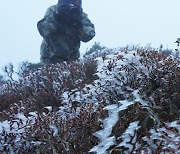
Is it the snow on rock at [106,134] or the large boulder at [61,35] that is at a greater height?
the large boulder at [61,35]

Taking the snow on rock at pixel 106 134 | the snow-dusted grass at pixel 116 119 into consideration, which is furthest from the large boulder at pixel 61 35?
the snow on rock at pixel 106 134

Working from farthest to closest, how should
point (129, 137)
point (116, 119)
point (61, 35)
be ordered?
point (61, 35) < point (116, 119) < point (129, 137)

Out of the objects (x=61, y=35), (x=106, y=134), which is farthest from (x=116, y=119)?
(x=61, y=35)

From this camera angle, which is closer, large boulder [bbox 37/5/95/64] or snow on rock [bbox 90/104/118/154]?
snow on rock [bbox 90/104/118/154]

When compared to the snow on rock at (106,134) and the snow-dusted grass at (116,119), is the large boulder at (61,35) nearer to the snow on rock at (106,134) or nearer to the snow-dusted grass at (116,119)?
the snow-dusted grass at (116,119)

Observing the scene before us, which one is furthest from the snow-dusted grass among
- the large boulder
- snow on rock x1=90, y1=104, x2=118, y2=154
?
the large boulder

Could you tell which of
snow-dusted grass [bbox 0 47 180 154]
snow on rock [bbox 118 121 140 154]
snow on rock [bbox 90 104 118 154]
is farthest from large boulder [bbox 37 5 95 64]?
snow on rock [bbox 118 121 140 154]

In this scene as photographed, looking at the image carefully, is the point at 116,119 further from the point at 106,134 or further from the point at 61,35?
the point at 61,35

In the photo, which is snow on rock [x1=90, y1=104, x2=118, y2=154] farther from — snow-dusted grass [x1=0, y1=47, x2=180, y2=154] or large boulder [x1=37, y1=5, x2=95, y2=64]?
large boulder [x1=37, y1=5, x2=95, y2=64]

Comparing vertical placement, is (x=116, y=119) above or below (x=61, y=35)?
below

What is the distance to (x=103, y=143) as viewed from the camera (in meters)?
2.80

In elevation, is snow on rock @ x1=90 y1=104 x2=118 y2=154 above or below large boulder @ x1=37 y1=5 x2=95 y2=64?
below

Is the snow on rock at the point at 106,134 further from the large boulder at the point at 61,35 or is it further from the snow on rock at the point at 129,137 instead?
the large boulder at the point at 61,35

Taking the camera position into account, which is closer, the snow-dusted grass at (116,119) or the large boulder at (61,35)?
the snow-dusted grass at (116,119)
